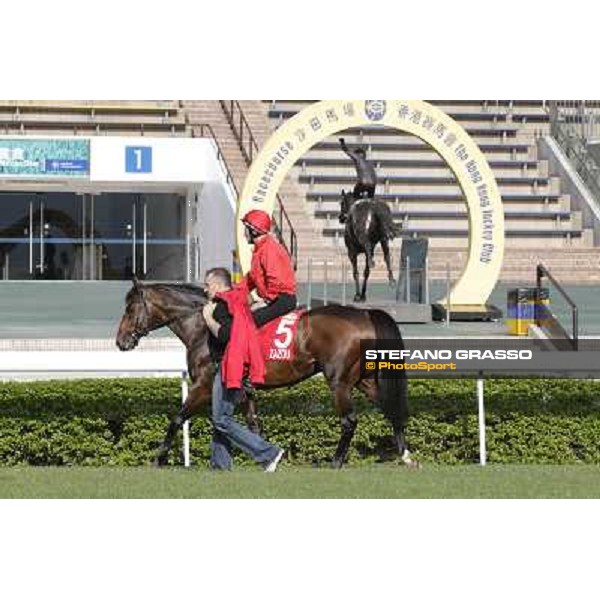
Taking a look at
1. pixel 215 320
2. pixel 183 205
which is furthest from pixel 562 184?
pixel 215 320

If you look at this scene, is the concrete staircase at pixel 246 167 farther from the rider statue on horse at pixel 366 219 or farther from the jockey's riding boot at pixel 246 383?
the jockey's riding boot at pixel 246 383

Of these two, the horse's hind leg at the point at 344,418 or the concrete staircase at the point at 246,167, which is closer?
the horse's hind leg at the point at 344,418

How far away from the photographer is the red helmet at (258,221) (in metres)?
11.1

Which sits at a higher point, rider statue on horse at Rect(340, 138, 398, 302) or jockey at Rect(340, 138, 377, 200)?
jockey at Rect(340, 138, 377, 200)

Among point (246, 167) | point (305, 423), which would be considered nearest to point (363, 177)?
point (305, 423)

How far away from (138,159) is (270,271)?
1967cm

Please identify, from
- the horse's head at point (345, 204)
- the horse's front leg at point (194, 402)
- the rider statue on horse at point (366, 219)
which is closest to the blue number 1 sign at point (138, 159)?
the rider statue on horse at point (366, 219)

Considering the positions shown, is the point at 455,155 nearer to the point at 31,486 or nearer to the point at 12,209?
the point at 31,486

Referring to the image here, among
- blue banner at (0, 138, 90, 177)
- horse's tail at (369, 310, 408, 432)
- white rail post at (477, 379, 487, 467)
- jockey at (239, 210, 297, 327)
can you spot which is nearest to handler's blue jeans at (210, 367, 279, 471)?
jockey at (239, 210, 297, 327)

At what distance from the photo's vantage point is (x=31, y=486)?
1029 cm

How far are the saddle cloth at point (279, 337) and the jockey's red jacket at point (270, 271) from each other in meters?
0.22

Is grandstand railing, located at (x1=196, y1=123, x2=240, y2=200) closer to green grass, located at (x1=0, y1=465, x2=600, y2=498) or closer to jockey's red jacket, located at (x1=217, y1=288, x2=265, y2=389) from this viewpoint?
jockey's red jacket, located at (x1=217, y1=288, x2=265, y2=389)

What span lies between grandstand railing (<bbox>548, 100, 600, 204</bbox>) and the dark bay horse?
71.7 ft

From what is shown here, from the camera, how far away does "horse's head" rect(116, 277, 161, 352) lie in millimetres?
11602
